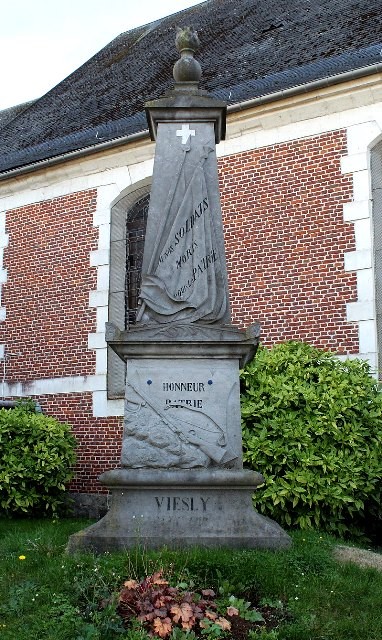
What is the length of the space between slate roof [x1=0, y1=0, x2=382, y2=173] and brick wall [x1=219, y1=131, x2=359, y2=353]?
A: 103 cm

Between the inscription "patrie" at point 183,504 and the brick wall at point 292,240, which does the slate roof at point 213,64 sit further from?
the inscription "patrie" at point 183,504

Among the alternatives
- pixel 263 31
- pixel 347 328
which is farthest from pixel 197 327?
pixel 263 31

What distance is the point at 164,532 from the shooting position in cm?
511

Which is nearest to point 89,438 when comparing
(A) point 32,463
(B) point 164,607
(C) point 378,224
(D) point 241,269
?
(A) point 32,463

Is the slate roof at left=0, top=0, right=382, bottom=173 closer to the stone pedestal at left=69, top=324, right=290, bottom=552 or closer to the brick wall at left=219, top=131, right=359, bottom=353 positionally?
the brick wall at left=219, top=131, right=359, bottom=353

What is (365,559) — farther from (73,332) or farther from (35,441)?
(73,332)

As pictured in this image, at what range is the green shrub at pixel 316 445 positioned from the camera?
23.9 feet

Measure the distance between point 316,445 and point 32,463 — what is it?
12.3 feet

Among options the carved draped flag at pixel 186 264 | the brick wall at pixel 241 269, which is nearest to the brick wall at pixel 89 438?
the brick wall at pixel 241 269

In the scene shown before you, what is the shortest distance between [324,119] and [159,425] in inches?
244

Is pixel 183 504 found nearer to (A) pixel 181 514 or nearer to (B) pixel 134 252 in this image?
(A) pixel 181 514

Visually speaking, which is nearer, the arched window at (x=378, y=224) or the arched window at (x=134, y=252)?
the arched window at (x=378, y=224)

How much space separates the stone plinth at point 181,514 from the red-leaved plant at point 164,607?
787 millimetres

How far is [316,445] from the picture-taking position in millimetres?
7449
